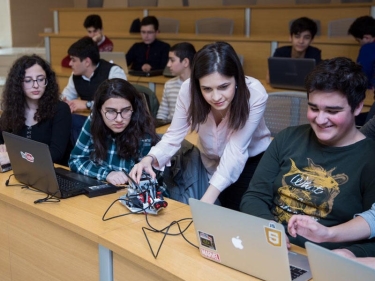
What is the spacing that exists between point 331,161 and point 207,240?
43cm

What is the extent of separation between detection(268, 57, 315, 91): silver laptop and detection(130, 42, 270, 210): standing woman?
5.73 ft

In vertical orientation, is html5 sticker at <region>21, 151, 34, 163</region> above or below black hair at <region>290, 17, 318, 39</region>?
below

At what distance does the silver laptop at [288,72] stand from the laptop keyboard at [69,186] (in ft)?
7.22

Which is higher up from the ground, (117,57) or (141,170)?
(117,57)

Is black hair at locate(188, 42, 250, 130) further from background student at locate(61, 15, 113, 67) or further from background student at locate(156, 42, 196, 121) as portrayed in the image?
Answer: background student at locate(61, 15, 113, 67)

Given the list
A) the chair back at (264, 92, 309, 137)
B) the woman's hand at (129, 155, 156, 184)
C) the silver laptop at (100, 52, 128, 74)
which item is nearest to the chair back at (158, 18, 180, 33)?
the silver laptop at (100, 52, 128, 74)

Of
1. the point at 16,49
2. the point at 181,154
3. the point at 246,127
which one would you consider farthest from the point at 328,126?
the point at 16,49

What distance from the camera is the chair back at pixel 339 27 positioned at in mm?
4805

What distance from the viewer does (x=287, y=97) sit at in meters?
2.79

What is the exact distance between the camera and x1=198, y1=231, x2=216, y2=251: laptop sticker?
1259 millimetres

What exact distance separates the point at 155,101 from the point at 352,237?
211cm

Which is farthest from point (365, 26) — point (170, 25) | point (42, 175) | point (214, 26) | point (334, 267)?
point (334, 267)

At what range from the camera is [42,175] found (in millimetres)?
1753

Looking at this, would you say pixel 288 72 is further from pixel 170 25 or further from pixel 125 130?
pixel 170 25
